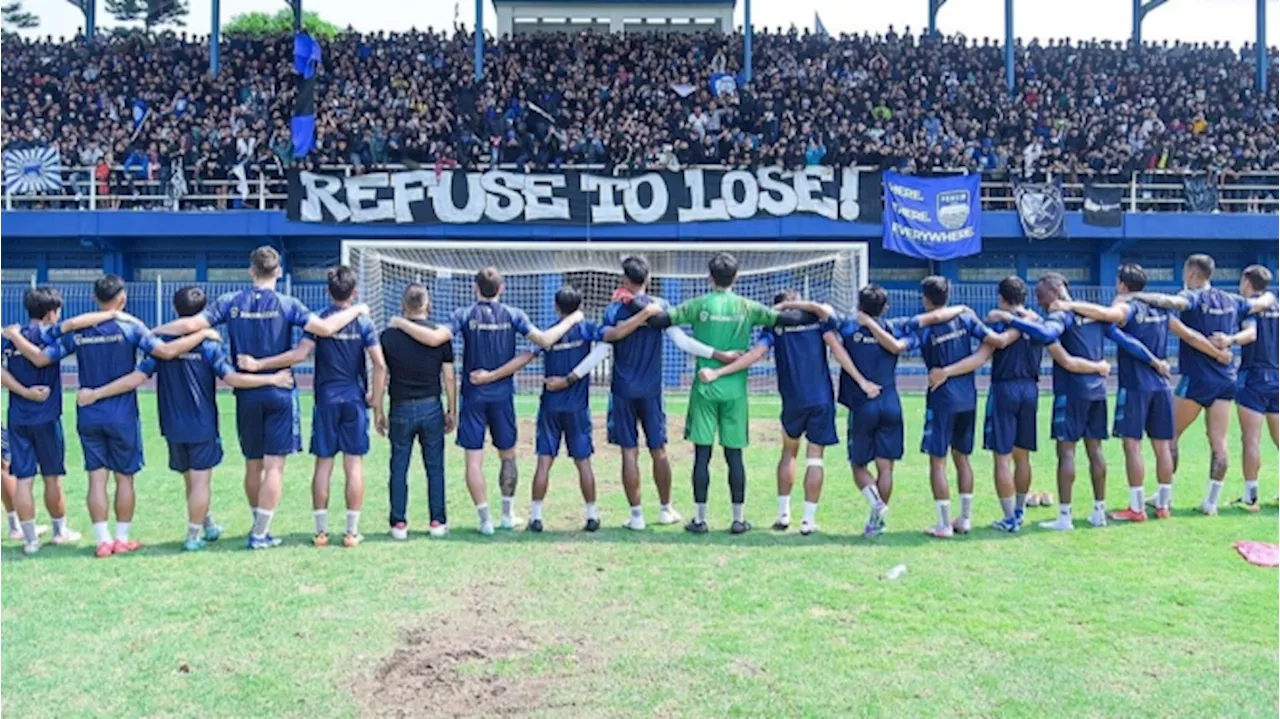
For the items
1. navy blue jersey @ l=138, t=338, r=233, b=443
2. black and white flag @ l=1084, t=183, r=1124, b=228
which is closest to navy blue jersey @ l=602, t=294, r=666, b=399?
navy blue jersey @ l=138, t=338, r=233, b=443

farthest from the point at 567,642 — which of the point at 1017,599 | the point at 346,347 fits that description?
the point at 346,347

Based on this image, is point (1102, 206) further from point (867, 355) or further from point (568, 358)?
point (568, 358)

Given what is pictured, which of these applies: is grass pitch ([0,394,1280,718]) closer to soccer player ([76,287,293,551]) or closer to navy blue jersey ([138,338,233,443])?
soccer player ([76,287,293,551])

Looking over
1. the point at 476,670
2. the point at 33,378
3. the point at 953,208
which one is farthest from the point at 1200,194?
the point at 476,670

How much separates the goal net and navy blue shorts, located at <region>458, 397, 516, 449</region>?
9716mm

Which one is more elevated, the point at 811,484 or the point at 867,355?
the point at 867,355

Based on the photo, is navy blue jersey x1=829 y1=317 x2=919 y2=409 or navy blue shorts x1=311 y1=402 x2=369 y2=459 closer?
navy blue shorts x1=311 y1=402 x2=369 y2=459

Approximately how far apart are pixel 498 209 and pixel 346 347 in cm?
1720

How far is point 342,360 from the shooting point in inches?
301

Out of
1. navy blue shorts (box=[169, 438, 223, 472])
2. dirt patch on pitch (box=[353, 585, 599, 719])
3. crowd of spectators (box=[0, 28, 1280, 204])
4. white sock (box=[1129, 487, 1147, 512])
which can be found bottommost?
dirt patch on pitch (box=[353, 585, 599, 719])

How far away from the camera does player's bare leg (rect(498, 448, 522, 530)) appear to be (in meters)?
8.16

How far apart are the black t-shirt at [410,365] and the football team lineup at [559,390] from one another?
1cm

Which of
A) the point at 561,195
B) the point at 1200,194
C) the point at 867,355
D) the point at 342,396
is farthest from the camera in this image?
the point at 1200,194

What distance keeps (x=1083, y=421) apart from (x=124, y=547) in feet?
22.6
